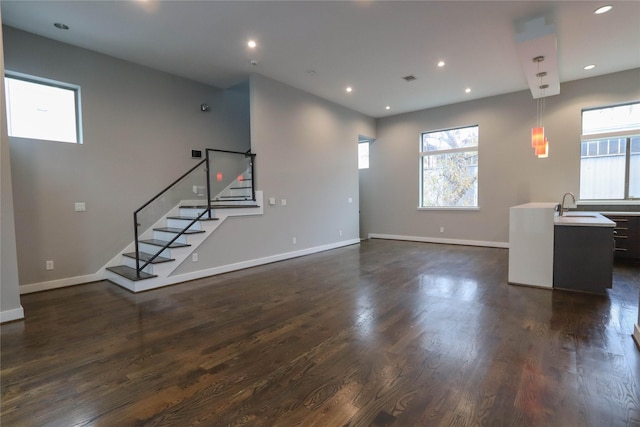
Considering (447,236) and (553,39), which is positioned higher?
(553,39)

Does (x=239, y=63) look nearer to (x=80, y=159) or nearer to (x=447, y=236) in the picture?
(x=80, y=159)

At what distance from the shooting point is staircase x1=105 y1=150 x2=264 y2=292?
4168 mm

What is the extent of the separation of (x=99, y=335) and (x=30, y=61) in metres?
3.84

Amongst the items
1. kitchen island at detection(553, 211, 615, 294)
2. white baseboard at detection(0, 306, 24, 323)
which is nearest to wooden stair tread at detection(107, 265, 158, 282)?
white baseboard at detection(0, 306, 24, 323)

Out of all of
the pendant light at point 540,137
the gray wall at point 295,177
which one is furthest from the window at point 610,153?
the gray wall at point 295,177

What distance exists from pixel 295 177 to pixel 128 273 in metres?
3.35

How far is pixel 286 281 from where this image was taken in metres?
4.33

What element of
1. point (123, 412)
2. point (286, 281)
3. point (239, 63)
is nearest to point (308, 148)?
point (239, 63)

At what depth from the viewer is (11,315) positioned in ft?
9.84

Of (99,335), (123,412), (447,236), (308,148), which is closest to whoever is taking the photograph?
(123,412)

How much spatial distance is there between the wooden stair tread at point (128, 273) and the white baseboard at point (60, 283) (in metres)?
0.22

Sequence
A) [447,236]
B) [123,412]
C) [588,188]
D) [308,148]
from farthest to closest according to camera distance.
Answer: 1. [447,236]
2. [308,148]
3. [588,188]
4. [123,412]

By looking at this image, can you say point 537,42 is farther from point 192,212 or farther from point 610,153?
point 192,212

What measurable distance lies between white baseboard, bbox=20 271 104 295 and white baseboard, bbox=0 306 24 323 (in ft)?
3.74
